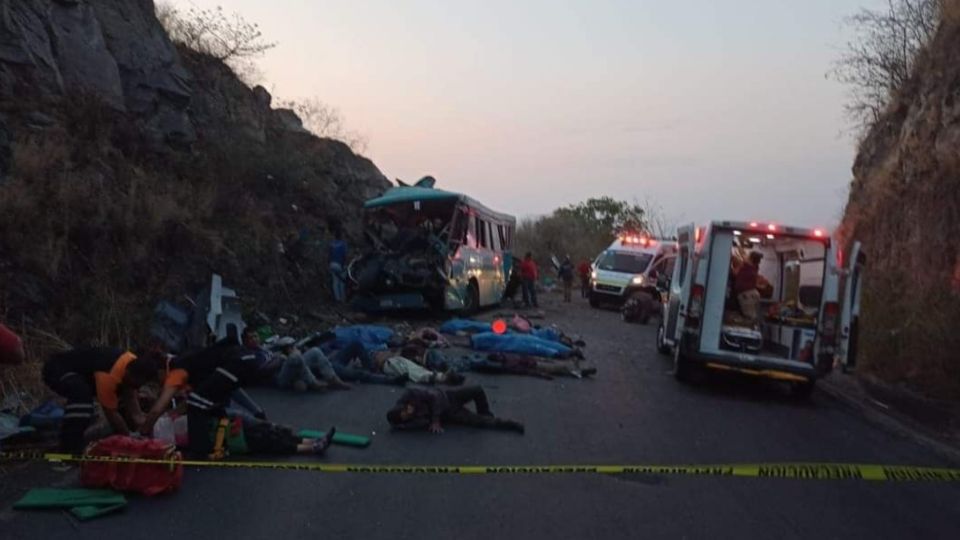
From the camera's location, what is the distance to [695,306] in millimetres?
13008

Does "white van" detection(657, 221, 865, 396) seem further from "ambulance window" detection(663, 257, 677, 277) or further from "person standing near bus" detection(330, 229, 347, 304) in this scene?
"person standing near bus" detection(330, 229, 347, 304)

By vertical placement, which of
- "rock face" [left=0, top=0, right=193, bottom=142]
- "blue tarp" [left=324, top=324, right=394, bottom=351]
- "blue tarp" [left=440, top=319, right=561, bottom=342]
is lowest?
"blue tarp" [left=324, top=324, right=394, bottom=351]

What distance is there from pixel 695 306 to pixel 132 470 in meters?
8.14

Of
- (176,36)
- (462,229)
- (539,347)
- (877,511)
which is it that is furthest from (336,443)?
(176,36)

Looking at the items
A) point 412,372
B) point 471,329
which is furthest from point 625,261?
point 412,372

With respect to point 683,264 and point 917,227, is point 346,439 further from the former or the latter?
point 917,227

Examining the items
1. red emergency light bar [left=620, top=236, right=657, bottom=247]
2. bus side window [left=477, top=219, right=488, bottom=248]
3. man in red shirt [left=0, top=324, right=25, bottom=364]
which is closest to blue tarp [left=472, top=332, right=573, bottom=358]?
bus side window [left=477, top=219, right=488, bottom=248]

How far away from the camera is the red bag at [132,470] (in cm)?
700

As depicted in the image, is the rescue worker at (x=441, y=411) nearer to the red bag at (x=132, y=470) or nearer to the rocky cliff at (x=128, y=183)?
the red bag at (x=132, y=470)

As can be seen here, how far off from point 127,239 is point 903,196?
15.3 metres

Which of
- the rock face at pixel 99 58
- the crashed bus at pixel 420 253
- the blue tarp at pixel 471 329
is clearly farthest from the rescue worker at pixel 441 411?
the crashed bus at pixel 420 253

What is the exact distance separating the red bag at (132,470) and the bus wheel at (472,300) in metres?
16.7

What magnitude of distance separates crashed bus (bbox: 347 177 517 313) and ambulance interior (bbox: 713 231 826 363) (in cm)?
735

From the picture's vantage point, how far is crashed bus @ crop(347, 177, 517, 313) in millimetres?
21719
